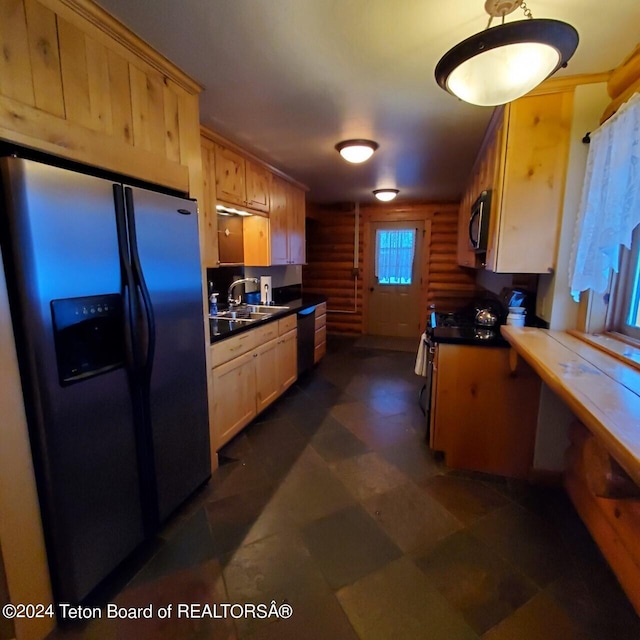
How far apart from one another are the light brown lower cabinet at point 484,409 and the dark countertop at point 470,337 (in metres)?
0.03

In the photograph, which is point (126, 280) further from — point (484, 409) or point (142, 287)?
point (484, 409)

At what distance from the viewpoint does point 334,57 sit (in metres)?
1.63

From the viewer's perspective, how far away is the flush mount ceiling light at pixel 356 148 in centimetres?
271

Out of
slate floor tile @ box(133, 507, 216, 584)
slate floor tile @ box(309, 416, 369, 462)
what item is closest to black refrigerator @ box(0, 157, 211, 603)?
slate floor tile @ box(133, 507, 216, 584)

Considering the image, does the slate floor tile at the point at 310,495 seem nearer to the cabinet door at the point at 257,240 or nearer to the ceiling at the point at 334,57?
the cabinet door at the point at 257,240

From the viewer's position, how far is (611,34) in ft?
4.77

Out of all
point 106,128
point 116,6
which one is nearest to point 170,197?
point 106,128

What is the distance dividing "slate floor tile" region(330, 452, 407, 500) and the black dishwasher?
5.33ft

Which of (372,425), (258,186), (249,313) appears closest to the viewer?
(372,425)

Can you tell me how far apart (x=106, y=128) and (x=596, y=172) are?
2.30 metres

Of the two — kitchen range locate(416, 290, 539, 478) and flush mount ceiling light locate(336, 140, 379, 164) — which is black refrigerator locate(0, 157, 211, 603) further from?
kitchen range locate(416, 290, 539, 478)

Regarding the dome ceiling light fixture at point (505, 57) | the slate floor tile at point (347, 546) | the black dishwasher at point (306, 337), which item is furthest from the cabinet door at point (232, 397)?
the dome ceiling light fixture at point (505, 57)

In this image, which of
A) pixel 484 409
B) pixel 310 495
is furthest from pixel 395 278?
pixel 310 495

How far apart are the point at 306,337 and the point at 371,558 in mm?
2658
